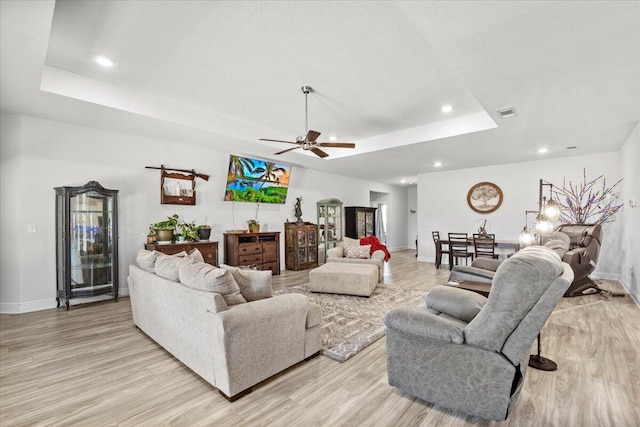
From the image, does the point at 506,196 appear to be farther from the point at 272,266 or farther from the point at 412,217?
the point at 272,266

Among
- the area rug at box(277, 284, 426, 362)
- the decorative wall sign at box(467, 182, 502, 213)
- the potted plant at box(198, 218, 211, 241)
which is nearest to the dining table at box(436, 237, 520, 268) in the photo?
the decorative wall sign at box(467, 182, 502, 213)

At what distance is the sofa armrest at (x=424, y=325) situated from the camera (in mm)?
1827

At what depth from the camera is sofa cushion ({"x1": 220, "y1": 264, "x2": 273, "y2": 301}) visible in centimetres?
245

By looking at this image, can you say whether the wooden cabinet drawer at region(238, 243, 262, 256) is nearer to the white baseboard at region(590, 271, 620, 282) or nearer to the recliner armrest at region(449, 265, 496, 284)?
the recliner armrest at region(449, 265, 496, 284)

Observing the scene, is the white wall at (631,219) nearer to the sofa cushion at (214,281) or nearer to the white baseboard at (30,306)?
the sofa cushion at (214,281)

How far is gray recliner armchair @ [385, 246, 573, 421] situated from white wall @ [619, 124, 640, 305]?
411 cm

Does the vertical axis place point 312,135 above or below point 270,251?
above

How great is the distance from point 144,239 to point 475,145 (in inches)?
239

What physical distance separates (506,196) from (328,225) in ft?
14.9

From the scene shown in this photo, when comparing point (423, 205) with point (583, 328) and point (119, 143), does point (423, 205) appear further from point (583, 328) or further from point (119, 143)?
point (119, 143)

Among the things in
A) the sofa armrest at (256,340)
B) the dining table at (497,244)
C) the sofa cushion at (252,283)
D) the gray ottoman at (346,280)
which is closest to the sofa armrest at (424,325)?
the sofa armrest at (256,340)

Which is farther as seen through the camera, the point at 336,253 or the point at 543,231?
the point at 336,253

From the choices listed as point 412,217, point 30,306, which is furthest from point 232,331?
point 412,217

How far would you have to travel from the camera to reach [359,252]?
578cm
